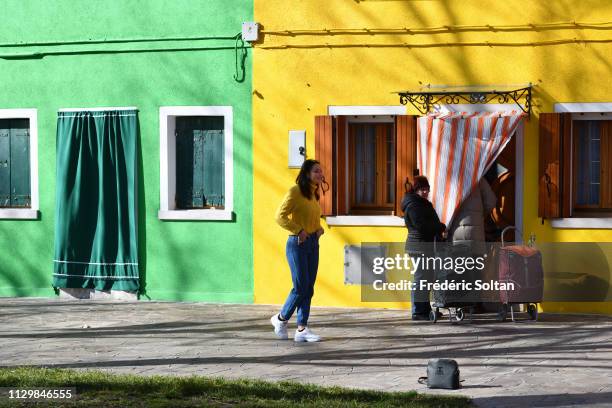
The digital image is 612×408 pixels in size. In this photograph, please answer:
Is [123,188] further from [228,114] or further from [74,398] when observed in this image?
[74,398]

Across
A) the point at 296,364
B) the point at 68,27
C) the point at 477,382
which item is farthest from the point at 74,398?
the point at 68,27

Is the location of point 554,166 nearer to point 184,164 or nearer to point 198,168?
point 198,168

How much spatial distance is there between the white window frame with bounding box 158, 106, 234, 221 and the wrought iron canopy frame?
8.28 feet

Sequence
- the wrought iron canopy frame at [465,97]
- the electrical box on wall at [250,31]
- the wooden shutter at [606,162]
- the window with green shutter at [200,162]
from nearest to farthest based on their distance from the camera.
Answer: the wrought iron canopy frame at [465,97]
the wooden shutter at [606,162]
the electrical box on wall at [250,31]
the window with green shutter at [200,162]

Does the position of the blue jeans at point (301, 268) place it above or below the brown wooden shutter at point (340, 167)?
below

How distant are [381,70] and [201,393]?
23.9 ft

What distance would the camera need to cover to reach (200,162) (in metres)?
17.3

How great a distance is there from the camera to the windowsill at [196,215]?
55.5ft

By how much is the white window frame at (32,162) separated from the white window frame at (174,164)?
1993 mm

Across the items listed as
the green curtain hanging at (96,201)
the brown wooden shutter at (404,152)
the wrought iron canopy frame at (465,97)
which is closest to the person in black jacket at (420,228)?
the brown wooden shutter at (404,152)

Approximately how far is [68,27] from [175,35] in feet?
5.47

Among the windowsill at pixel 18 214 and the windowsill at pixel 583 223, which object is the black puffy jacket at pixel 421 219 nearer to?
the windowsill at pixel 583 223

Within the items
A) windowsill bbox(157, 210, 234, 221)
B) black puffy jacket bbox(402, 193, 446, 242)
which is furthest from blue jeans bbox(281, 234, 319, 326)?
windowsill bbox(157, 210, 234, 221)

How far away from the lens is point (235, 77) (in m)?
16.8
